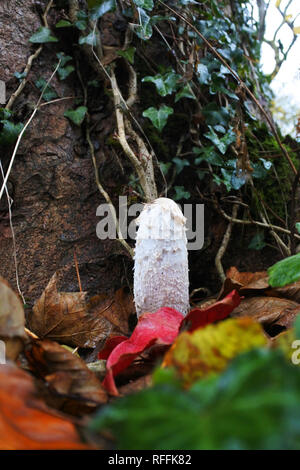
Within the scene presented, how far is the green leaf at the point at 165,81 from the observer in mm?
1856

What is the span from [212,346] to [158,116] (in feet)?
5.04

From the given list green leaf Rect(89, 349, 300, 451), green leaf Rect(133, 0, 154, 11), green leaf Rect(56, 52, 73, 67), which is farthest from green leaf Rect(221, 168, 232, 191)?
green leaf Rect(89, 349, 300, 451)

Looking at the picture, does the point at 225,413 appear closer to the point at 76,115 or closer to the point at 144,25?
the point at 76,115

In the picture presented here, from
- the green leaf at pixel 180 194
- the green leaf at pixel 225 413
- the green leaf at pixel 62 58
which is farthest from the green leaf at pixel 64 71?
the green leaf at pixel 225 413

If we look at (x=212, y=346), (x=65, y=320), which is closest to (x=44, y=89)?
(x=65, y=320)

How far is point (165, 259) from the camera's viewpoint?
4.51 ft

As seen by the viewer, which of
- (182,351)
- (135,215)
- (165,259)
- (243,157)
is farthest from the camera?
(135,215)

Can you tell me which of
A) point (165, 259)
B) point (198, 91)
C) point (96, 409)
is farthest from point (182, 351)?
point (198, 91)

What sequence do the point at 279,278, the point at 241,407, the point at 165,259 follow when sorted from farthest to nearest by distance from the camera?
the point at 165,259
the point at 279,278
the point at 241,407

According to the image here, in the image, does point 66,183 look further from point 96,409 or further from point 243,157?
point 96,409

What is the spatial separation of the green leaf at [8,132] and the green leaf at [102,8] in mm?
632

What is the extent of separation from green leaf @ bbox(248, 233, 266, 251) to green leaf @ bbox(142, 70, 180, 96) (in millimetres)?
849

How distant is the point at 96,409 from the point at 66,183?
1282 mm

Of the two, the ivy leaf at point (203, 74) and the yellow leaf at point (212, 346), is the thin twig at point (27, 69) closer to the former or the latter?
the ivy leaf at point (203, 74)
